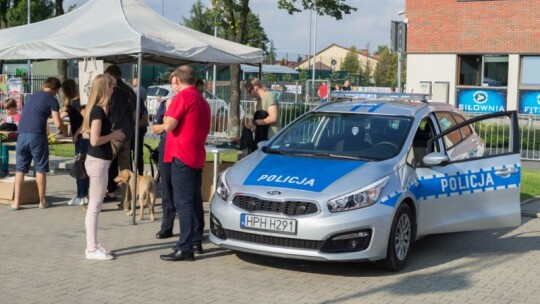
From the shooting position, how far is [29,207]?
34.5ft

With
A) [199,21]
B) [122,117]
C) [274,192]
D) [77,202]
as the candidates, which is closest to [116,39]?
[122,117]

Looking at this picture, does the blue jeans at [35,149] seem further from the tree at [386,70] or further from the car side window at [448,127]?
the tree at [386,70]

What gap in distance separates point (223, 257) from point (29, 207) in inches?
152

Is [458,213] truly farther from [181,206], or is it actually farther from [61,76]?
[61,76]

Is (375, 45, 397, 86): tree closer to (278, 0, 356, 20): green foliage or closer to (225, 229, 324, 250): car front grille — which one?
(278, 0, 356, 20): green foliage

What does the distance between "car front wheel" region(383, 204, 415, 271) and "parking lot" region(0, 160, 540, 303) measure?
0.13 m

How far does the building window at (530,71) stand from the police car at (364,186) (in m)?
21.9

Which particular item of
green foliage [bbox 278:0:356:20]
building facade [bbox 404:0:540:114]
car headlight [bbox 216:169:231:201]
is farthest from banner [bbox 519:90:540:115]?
car headlight [bbox 216:169:231:201]

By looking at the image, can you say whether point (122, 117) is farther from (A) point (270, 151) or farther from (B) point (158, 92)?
(B) point (158, 92)

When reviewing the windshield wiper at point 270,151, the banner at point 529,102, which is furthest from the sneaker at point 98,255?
the banner at point 529,102

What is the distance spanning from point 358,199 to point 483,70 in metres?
25.5

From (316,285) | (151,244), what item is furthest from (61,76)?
(316,285)

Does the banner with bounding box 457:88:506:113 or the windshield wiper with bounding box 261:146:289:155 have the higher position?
the banner with bounding box 457:88:506:113

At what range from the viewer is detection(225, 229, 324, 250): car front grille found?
22.8 ft
